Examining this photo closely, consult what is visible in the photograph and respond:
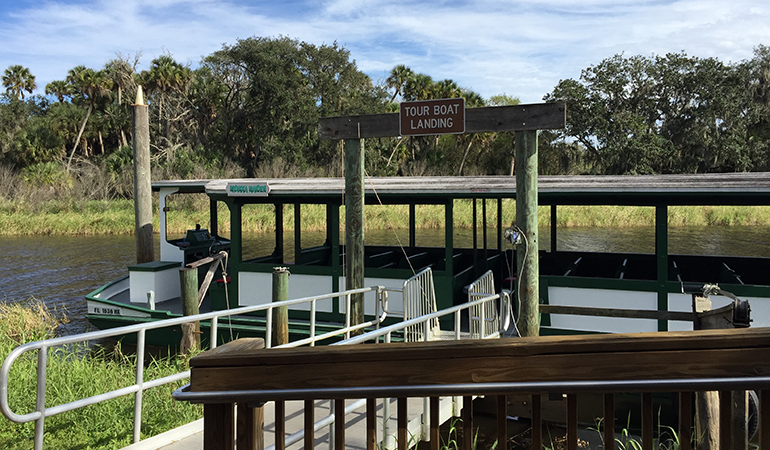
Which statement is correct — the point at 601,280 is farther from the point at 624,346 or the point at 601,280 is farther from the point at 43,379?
the point at 624,346

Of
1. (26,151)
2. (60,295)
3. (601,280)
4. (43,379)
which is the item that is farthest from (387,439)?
(26,151)

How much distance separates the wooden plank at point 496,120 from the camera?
22.2ft

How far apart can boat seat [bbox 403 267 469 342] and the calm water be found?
26.7 feet

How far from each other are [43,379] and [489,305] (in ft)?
18.8

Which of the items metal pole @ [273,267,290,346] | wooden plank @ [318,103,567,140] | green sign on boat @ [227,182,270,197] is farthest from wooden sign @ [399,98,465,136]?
green sign on boat @ [227,182,270,197]

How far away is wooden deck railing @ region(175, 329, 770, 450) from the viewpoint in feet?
5.65

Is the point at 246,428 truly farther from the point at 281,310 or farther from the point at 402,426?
the point at 281,310

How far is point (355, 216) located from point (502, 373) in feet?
19.5

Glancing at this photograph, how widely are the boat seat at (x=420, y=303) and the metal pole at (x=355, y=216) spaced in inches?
24.2

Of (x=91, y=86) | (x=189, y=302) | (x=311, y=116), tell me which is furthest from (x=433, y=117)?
(x=91, y=86)

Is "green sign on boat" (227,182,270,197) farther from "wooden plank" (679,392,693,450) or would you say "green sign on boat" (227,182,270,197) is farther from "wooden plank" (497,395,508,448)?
"wooden plank" (679,392,693,450)

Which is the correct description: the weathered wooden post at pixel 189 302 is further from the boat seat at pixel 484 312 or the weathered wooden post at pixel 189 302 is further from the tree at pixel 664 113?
the tree at pixel 664 113

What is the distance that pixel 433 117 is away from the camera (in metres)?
7.00

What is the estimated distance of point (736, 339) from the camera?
5.60ft
